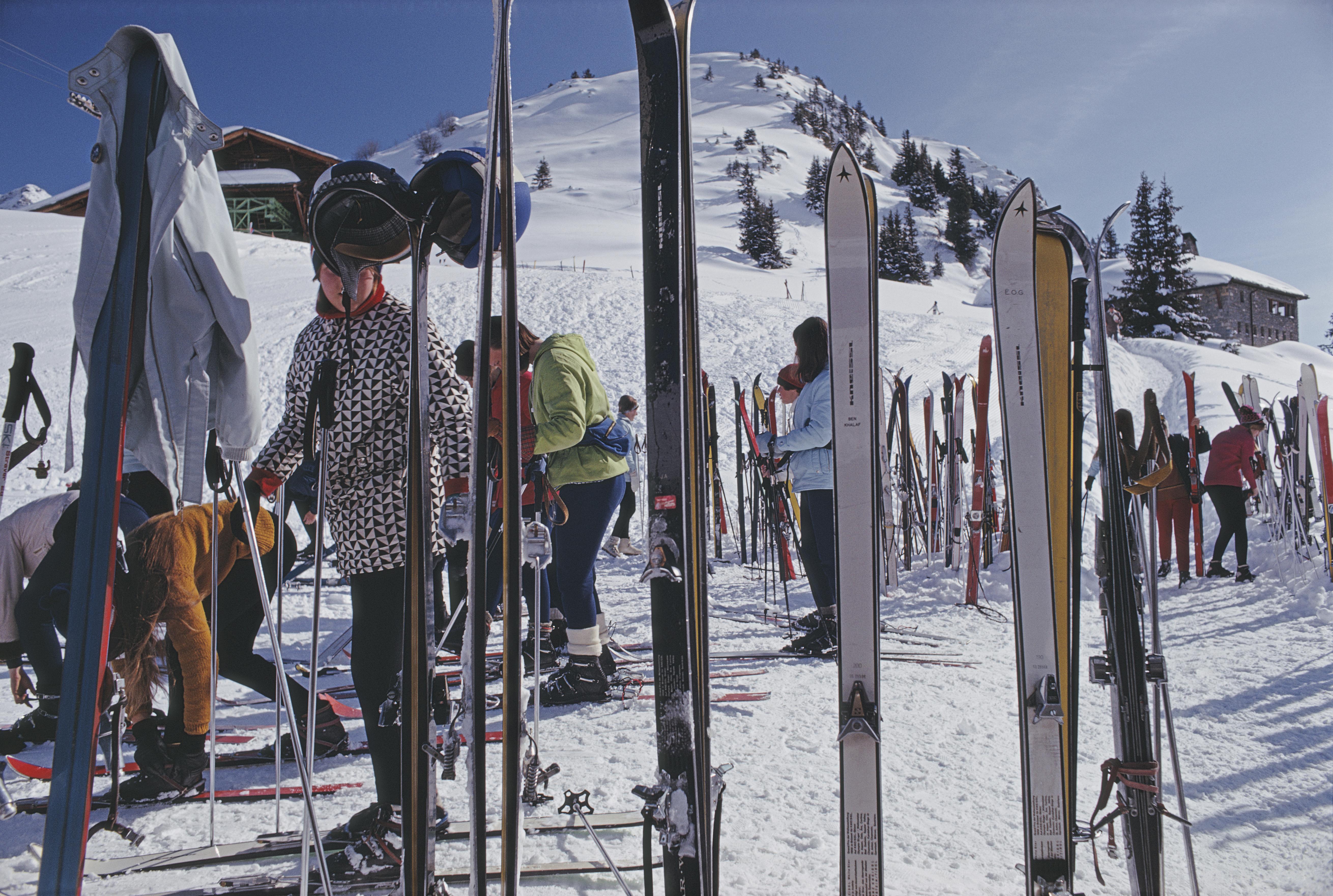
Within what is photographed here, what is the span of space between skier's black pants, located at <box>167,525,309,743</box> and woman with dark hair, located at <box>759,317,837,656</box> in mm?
2344

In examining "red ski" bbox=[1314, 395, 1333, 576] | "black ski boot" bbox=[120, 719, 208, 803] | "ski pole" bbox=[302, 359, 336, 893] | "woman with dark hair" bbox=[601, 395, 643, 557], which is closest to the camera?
"ski pole" bbox=[302, 359, 336, 893]

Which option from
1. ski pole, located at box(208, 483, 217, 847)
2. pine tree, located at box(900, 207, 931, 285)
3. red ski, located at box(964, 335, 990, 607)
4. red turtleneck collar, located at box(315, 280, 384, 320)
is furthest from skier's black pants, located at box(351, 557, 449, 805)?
pine tree, located at box(900, 207, 931, 285)

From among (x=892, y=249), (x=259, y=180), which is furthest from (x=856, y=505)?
(x=892, y=249)

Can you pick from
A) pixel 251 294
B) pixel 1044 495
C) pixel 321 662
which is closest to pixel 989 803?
pixel 1044 495

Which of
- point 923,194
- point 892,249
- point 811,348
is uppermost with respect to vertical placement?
point 923,194

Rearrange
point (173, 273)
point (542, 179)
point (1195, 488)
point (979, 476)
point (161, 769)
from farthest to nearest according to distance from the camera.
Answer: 1. point (542, 179)
2. point (1195, 488)
3. point (979, 476)
4. point (161, 769)
5. point (173, 273)

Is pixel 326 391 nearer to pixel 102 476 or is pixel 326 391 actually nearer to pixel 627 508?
pixel 102 476

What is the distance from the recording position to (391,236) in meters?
1.86

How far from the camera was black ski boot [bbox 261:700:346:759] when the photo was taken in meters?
2.71

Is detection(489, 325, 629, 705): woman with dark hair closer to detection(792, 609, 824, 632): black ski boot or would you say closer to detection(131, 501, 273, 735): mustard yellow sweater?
detection(131, 501, 273, 735): mustard yellow sweater

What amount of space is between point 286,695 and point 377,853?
1.62 feet

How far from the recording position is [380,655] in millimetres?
1828

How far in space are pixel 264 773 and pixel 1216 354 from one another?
90.8ft

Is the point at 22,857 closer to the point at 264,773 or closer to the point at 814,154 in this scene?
the point at 264,773
